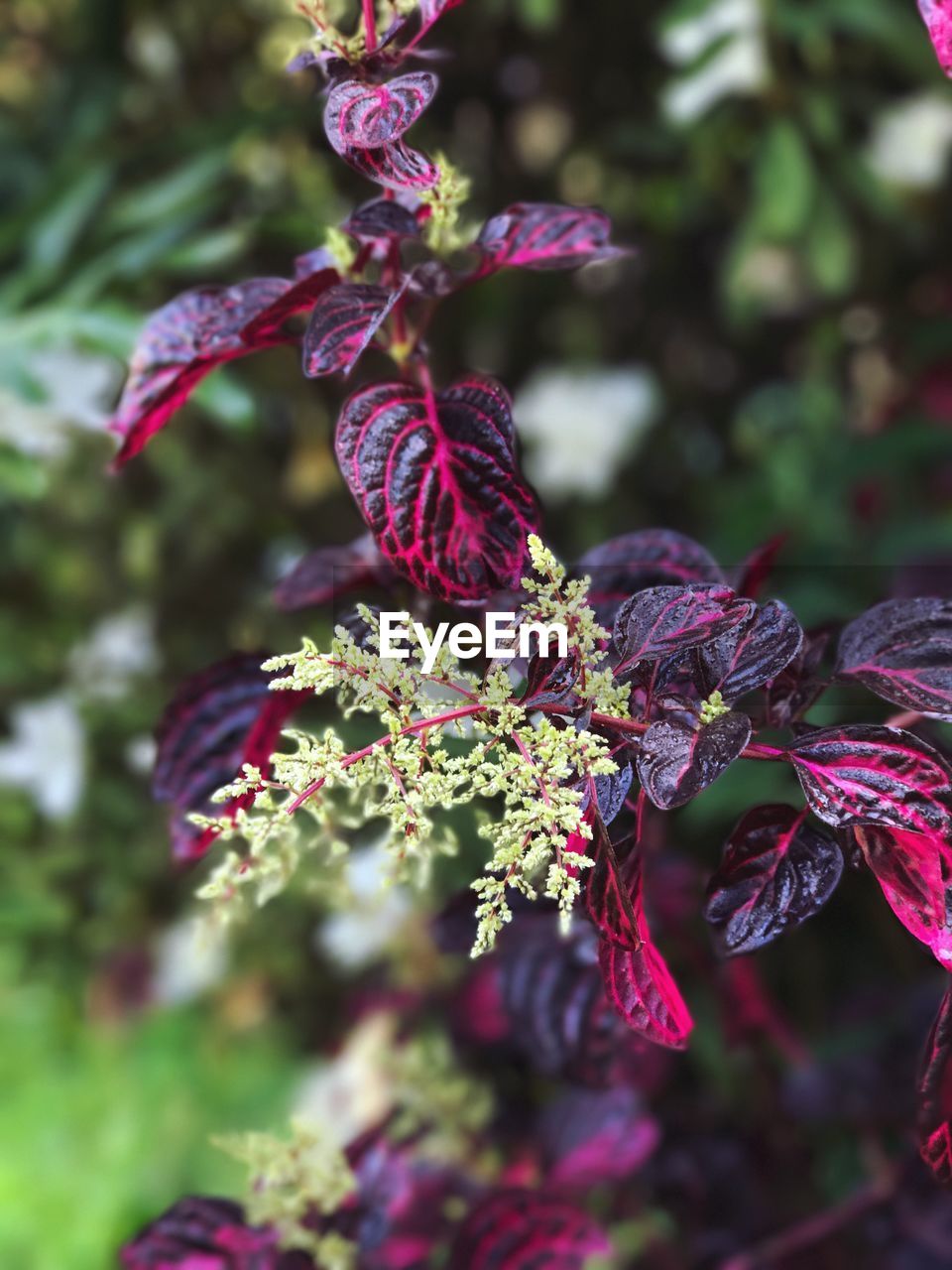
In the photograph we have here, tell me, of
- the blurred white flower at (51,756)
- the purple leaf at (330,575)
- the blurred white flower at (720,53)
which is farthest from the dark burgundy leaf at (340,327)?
the blurred white flower at (51,756)

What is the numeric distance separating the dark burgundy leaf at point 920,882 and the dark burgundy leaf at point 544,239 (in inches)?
8.1

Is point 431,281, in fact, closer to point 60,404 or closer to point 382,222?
point 382,222

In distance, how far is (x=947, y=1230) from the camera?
539 millimetres

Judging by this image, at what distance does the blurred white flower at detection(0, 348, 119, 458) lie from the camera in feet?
2.78

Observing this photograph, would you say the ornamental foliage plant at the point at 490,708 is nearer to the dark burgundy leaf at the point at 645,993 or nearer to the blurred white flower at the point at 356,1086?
the dark burgundy leaf at the point at 645,993

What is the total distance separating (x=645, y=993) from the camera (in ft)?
1.06

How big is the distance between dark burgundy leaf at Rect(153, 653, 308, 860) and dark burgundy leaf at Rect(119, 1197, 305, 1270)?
147 mm

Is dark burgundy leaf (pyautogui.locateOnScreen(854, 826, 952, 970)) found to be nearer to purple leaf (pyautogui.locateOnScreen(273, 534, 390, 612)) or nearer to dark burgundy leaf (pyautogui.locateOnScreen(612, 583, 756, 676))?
dark burgundy leaf (pyautogui.locateOnScreen(612, 583, 756, 676))

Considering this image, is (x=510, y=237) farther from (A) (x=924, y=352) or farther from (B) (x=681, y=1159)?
(A) (x=924, y=352)

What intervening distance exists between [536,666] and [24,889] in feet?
2.81

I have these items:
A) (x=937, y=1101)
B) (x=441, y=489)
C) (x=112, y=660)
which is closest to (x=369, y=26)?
(x=441, y=489)

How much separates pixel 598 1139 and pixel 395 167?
45 centimetres

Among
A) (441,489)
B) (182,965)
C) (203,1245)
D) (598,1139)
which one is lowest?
(182,965)

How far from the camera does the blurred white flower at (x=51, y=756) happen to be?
100 cm
